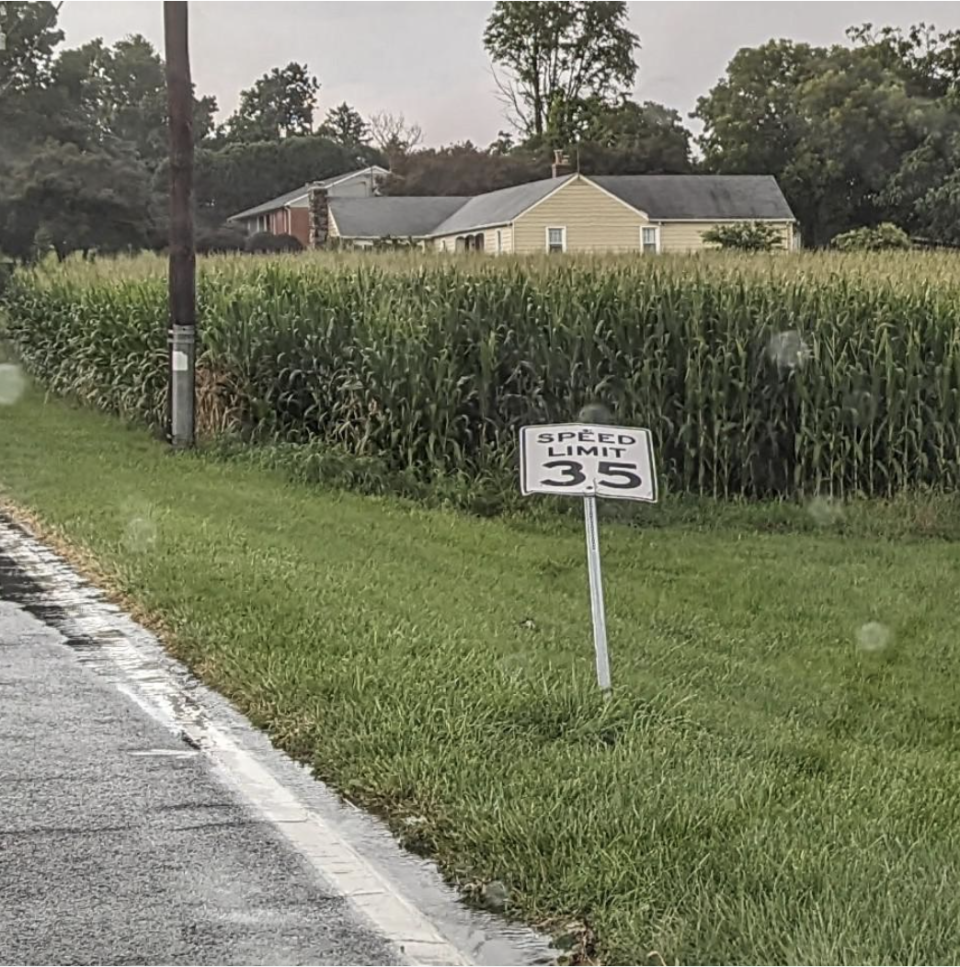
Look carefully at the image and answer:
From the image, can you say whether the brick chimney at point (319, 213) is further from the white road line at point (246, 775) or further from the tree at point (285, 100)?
the tree at point (285, 100)

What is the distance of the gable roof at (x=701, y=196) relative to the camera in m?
47.5

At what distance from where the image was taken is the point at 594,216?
46.0 meters

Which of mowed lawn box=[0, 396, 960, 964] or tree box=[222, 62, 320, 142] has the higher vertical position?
tree box=[222, 62, 320, 142]

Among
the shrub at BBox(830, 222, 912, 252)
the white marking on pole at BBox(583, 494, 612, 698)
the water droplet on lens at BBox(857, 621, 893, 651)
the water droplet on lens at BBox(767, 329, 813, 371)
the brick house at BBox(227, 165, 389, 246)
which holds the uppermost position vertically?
the brick house at BBox(227, 165, 389, 246)

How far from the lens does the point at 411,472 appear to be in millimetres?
12094

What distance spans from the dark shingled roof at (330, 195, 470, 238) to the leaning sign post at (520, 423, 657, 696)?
142ft

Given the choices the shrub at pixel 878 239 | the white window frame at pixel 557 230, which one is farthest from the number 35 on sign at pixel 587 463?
the white window frame at pixel 557 230

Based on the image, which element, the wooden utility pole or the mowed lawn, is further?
the wooden utility pole

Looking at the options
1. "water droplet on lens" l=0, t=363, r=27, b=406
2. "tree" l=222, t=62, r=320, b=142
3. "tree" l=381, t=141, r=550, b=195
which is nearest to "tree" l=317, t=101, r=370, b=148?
"tree" l=222, t=62, r=320, b=142

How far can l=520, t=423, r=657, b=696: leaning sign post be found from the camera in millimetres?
5938

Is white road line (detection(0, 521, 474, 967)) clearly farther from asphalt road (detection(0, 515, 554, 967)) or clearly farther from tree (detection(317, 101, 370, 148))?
tree (detection(317, 101, 370, 148))

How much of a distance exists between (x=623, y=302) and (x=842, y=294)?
192 centimetres

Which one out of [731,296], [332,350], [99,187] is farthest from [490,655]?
[99,187]

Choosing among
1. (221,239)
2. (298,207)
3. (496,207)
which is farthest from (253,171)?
(496,207)
